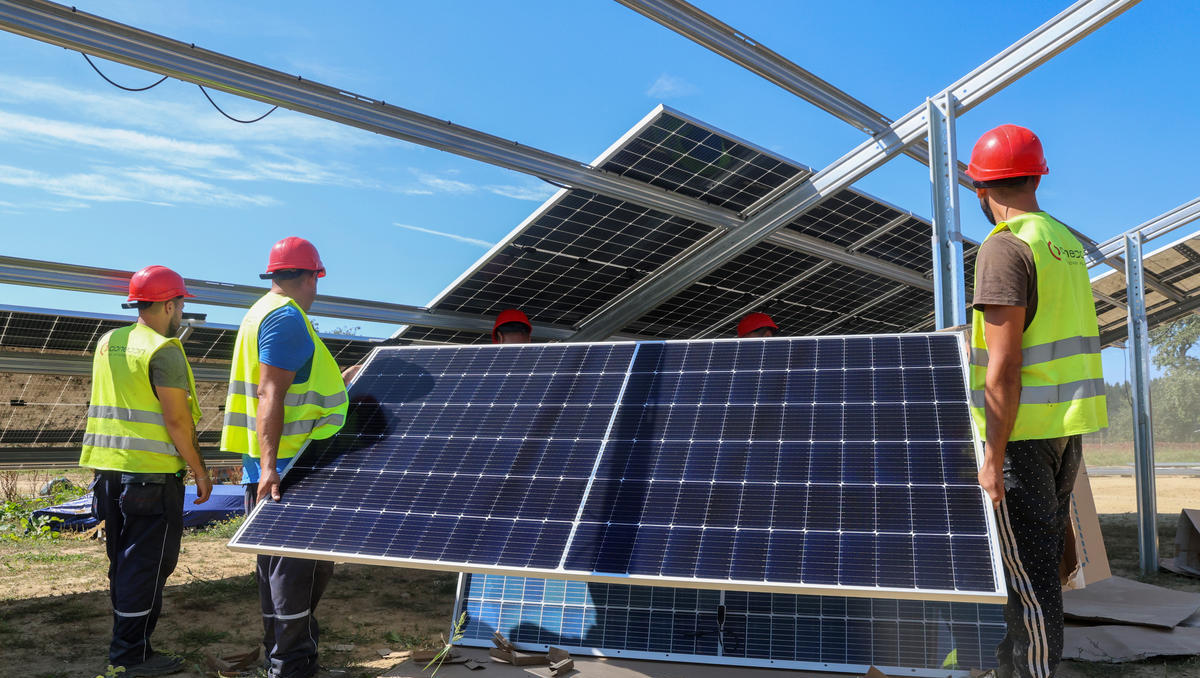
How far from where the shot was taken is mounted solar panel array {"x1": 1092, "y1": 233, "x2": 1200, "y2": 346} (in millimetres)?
14938

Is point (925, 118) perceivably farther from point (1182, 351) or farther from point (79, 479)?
point (1182, 351)

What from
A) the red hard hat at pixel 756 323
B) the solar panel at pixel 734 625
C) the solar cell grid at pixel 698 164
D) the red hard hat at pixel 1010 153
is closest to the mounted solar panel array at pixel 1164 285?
the solar cell grid at pixel 698 164

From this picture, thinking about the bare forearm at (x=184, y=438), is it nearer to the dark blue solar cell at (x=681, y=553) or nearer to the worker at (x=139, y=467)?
the worker at (x=139, y=467)

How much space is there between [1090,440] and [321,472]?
64324 mm

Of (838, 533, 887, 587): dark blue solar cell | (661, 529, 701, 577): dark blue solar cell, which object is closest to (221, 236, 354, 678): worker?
(661, 529, 701, 577): dark blue solar cell

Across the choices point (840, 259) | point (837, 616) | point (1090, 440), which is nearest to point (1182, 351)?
point (1090, 440)

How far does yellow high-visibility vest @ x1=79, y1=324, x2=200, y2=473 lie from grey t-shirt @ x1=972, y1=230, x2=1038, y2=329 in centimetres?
486

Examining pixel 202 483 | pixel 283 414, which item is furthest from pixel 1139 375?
pixel 202 483

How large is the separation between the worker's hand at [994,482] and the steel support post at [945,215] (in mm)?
4248

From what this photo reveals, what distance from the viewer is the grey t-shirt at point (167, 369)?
521 cm

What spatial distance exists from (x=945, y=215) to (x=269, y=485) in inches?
→ 264

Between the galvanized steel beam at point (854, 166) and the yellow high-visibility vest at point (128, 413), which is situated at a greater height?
the galvanized steel beam at point (854, 166)

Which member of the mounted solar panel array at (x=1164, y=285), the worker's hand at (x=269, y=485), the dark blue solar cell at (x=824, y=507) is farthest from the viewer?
the mounted solar panel array at (x=1164, y=285)

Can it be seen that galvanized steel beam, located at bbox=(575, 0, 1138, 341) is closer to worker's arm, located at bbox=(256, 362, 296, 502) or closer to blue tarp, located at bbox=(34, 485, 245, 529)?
blue tarp, located at bbox=(34, 485, 245, 529)
